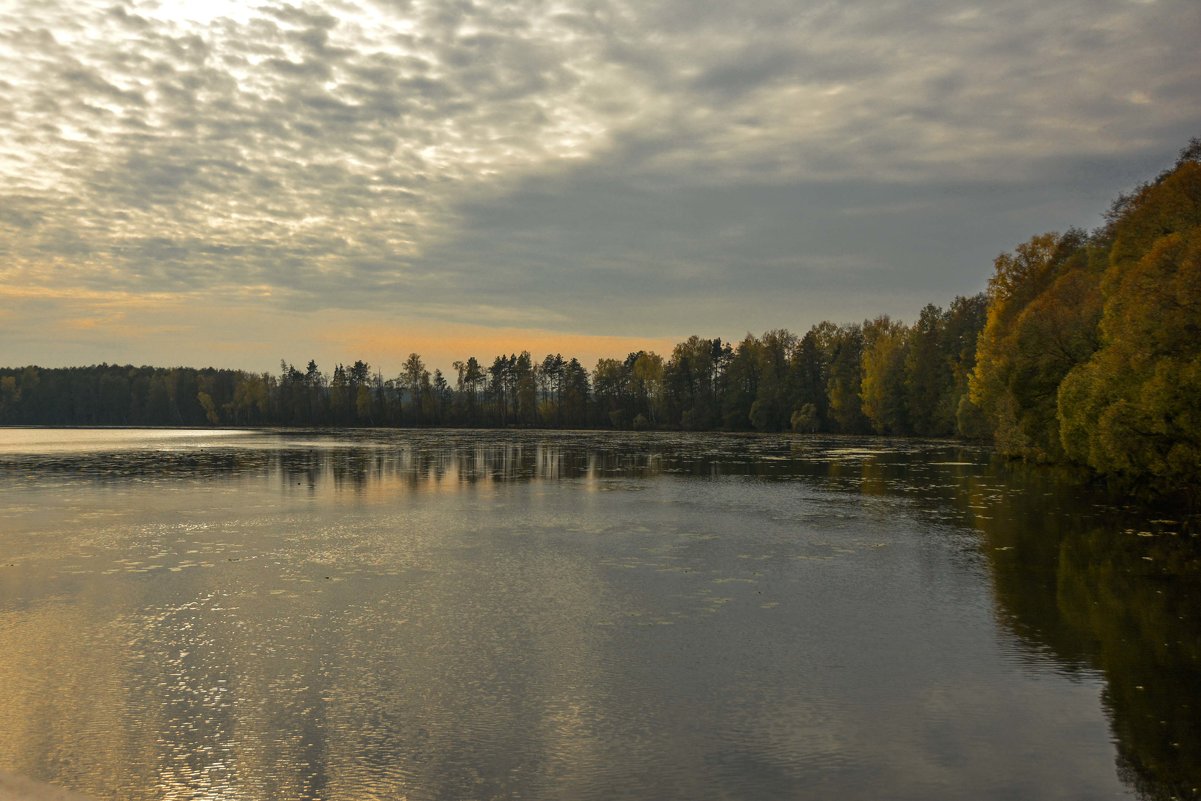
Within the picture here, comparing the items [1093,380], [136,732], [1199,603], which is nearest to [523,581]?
[136,732]

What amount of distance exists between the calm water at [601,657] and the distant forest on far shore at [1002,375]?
5.63 m

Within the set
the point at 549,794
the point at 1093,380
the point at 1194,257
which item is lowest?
the point at 549,794

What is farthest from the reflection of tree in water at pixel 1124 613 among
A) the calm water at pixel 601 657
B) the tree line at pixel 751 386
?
the tree line at pixel 751 386

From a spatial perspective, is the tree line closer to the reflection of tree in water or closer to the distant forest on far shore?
the distant forest on far shore

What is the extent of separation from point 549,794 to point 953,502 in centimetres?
3155

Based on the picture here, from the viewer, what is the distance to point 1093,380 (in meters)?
35.7

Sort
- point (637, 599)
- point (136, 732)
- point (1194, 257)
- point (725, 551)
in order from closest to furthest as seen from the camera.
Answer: point (136, 732)
point (637, 599)
point (725, 551)
point (1194, 257)

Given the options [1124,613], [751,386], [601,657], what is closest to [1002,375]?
[1124,613]

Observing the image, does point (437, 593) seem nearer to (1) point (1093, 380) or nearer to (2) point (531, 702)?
(2) point (531, 702)

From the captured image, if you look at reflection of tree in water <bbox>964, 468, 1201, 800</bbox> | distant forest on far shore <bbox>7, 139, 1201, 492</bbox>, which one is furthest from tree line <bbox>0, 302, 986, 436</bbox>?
reflection of tree in water <bbox>964, 468, 1201, 800</bbox>

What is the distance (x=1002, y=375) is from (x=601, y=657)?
147 ft

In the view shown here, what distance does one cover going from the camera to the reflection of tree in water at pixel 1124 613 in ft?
34.3

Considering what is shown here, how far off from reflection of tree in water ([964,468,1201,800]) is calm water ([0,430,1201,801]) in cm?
9

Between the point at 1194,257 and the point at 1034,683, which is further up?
the point at 1194,257
